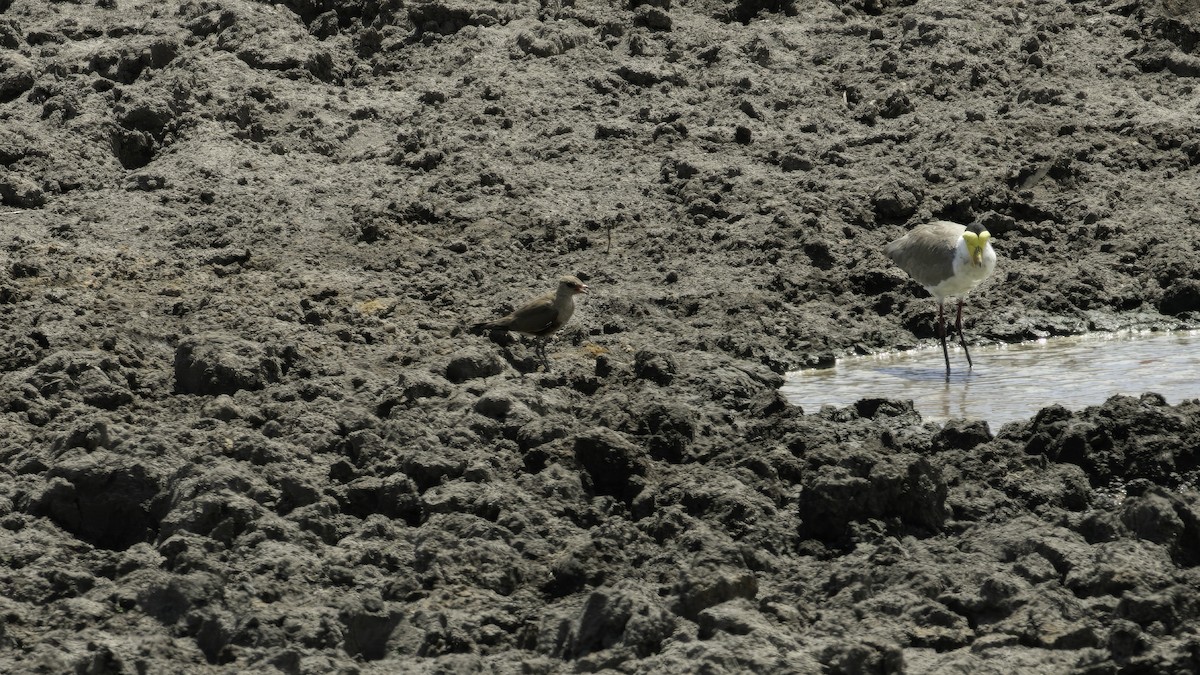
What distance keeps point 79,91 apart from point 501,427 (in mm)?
7486

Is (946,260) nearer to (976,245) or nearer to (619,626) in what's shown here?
(976,245)

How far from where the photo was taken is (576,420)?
10.2 metres

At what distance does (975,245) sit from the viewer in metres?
12.8

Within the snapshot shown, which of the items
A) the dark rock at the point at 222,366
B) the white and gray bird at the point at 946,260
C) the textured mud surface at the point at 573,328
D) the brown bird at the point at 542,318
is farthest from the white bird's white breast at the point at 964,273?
the dark rock at the point at 222,366

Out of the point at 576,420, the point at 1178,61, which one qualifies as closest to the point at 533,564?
the point at 576,420

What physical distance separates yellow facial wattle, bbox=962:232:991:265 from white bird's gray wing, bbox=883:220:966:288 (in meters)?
0.09

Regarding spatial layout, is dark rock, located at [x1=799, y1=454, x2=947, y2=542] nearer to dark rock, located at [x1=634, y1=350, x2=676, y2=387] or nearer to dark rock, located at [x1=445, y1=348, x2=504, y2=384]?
dark rock, located at [x1=634, y1=350, x2=676, y2=387]

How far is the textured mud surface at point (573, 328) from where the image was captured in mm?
7383

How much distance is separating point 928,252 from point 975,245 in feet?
1.11

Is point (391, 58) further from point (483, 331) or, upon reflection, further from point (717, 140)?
point (483, 331)

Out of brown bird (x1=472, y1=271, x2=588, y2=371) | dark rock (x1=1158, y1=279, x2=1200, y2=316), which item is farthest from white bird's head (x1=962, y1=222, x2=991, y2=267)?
brown bird (x1=472, y1=271, x2=588, y2=371)

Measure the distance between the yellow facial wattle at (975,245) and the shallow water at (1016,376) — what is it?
69 cm

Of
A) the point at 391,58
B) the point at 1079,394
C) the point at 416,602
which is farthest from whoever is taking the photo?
the point at 391,58

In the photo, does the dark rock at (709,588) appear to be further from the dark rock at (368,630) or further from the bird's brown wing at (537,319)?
the bird's brown wing at (537,319)
